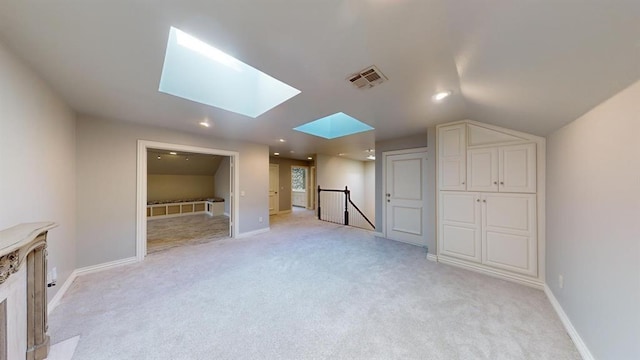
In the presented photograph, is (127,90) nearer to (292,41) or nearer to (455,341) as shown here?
(292,41)

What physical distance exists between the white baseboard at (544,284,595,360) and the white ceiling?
1802mm

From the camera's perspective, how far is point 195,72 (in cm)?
243

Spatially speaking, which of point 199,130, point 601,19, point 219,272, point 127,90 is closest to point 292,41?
point 601,19

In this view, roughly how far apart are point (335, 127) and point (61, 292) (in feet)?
15.4

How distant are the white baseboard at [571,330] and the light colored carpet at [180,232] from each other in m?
5.18

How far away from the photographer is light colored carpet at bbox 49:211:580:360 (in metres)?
1.57

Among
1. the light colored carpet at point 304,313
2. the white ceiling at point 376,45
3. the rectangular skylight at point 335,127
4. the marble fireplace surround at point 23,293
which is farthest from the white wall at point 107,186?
the rectangular skylight at point 335,127

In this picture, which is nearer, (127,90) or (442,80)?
(442,80)

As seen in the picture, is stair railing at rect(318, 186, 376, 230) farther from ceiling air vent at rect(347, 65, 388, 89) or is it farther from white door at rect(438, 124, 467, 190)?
ceiling air vent at rect(347, 65, 388, 89)

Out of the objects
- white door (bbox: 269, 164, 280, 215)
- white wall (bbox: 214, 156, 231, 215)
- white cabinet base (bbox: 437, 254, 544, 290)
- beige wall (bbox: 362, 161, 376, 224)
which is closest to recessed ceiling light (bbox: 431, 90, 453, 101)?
white cabinet base (bbox: 437, 254, 544, 290)

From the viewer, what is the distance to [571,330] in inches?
67.9

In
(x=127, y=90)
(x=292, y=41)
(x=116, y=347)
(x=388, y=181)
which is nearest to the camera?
(x=292, y=41)

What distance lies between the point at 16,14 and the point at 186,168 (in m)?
7.29

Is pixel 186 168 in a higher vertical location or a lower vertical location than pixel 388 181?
higher
